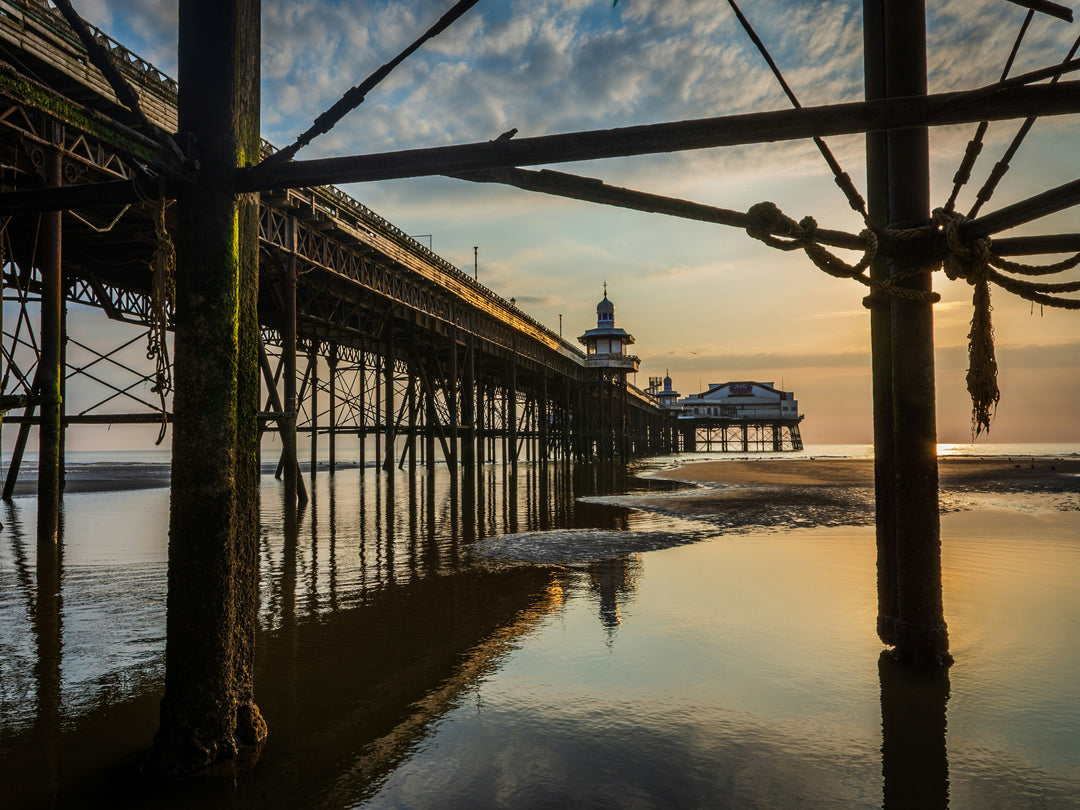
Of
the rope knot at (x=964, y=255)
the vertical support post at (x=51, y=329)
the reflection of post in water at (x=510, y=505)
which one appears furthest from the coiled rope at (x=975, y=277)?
the vertical support post at (x=51, y=329)

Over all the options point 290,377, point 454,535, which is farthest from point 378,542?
point 290,377

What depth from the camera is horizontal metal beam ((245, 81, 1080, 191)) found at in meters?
2.60

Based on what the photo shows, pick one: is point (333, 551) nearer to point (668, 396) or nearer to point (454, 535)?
point (454, 535)

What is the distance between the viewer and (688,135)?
9.64ft

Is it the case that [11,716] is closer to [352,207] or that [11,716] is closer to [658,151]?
[658,151]

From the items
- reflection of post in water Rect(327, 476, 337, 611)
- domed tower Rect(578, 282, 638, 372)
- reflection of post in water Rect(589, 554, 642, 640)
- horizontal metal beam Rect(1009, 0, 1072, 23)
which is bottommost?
reflection of post in water Rect(589, 554, 642, 640)

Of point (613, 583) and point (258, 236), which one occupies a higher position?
point (258, 236)

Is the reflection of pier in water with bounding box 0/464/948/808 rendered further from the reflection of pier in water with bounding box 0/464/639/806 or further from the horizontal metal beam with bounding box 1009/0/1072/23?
the horizontal metal beam with bounding box 1009/0/1072/23

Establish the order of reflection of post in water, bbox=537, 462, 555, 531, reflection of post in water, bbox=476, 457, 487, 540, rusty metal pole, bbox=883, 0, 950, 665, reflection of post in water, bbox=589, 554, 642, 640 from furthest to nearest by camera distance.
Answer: reflection of post in water, bbox=537, 462, 555, 531
reflection of post in water, bbox=476, 457, 487, 540
reflection of post in water, bbox=589, 554, 642, 640
rusty metal pole, bbox=883, 0, 950, 665

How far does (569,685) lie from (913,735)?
1.86 m

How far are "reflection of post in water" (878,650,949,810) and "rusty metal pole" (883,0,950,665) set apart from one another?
350mm

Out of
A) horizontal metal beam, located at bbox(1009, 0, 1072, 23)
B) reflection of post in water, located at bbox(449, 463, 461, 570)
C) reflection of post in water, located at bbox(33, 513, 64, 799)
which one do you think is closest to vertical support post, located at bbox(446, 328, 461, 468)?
reflection of post in water, located at bbox(449, 463, 461, 570)

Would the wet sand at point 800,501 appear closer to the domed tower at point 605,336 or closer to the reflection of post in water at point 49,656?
the reflection of post in water at point 49,656

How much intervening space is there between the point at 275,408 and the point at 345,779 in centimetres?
1423
